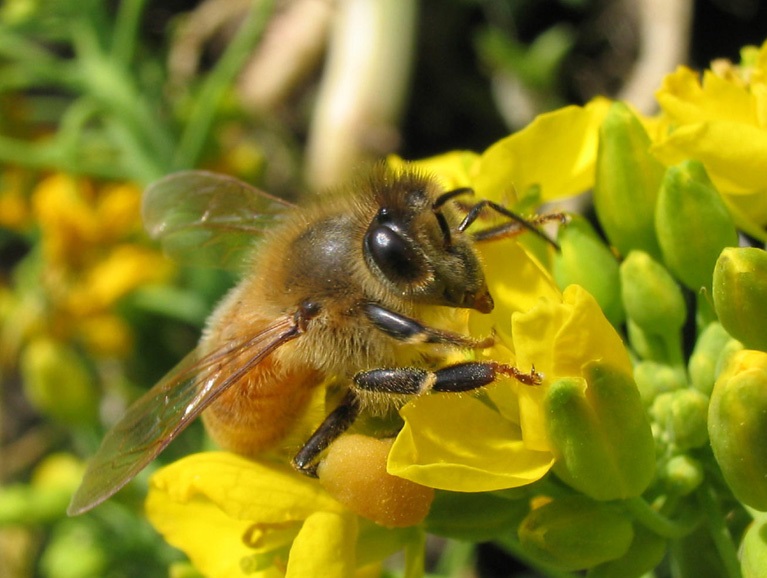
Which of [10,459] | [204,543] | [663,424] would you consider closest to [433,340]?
[663,424]

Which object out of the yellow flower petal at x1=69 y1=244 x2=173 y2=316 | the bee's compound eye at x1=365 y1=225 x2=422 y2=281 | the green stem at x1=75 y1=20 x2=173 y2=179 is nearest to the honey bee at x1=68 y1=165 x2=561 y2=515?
the bee's compound eye at x1=365 y1=225 x2=422 y2=281

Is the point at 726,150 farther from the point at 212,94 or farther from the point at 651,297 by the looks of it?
the point at 212,94

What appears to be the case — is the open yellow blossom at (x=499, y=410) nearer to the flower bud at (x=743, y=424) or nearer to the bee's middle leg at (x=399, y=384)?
the bee's middle leg at (x=399, y=384)

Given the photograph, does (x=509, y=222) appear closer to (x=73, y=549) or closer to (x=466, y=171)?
(x=466, y=171)

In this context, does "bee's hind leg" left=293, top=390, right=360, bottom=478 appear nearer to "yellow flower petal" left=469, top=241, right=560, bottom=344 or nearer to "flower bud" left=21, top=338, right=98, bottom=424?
"yellow flower petal" left=469, top=241, right=560, bottom=344

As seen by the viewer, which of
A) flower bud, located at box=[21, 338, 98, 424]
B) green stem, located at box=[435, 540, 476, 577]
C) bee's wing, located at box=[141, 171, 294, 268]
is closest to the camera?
bee's wing, located at box=[141, 171, 294, 268]

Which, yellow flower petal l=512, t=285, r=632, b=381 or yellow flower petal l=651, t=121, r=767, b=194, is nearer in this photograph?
yellow flower petal l=512, t=285, r=632, b=381

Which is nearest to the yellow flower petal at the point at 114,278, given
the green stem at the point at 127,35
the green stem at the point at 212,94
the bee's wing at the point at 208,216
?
the green stem at the point at 212,94
